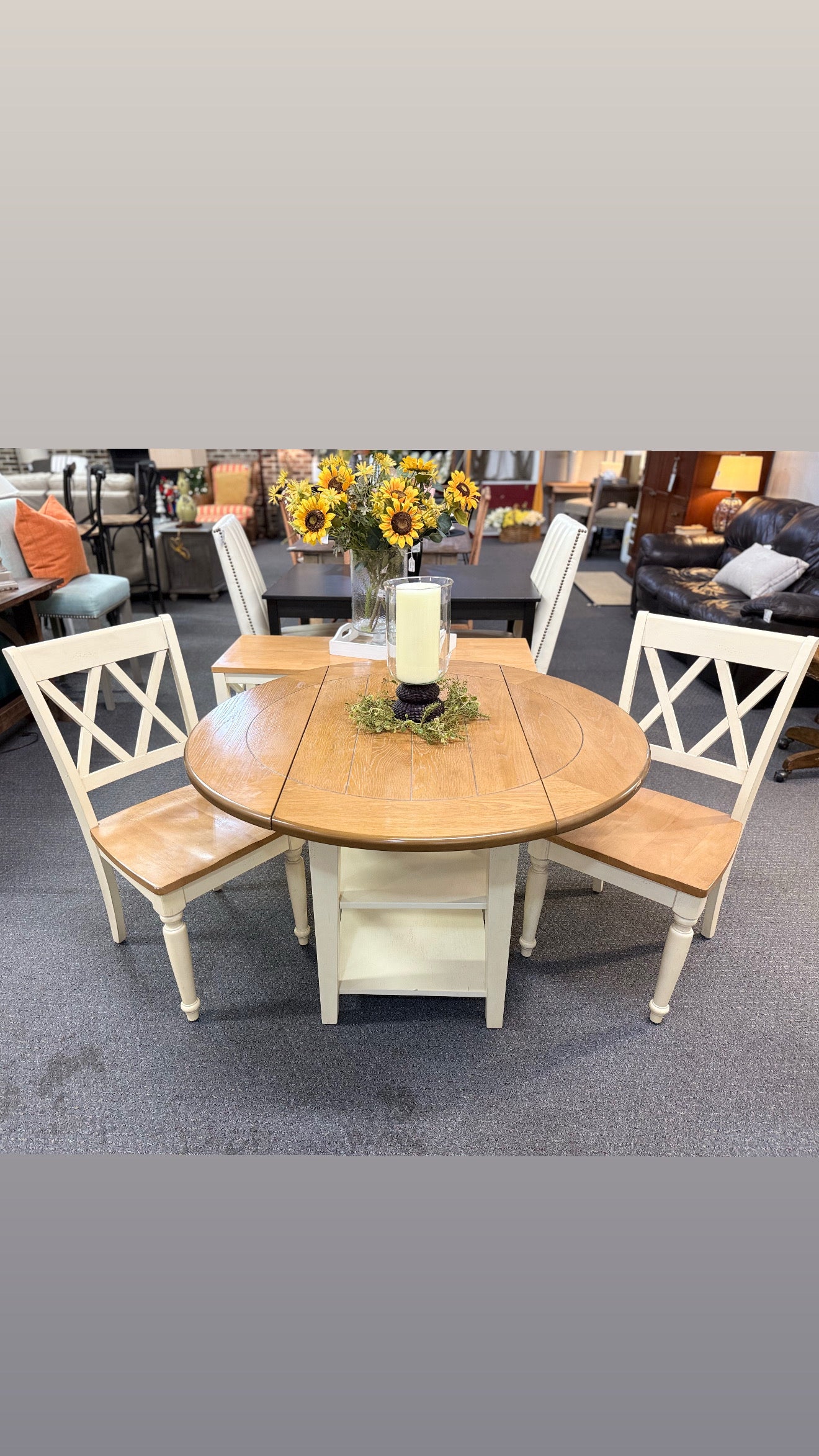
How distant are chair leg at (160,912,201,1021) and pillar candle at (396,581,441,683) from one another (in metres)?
0.78

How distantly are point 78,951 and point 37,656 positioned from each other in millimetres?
873

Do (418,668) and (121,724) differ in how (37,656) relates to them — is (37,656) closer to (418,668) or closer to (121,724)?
(418,668)

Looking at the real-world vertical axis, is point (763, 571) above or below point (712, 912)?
above

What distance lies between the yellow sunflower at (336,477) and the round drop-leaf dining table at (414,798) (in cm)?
51

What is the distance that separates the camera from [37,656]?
1.65m

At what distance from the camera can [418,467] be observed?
1.89 metres

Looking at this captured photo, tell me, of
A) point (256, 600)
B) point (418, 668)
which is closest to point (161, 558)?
point (256, 600)

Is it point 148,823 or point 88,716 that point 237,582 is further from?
point 148,823

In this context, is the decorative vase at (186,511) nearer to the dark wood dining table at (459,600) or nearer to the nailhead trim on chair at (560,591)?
the dark wood dining table at (459,600)

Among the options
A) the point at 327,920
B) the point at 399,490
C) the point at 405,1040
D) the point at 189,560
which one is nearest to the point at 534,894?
the point at 405,1040

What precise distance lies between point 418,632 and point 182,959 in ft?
3.15

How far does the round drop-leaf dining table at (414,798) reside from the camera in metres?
1.22

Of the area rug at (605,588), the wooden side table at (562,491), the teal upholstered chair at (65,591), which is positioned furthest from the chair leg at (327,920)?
the wooden side table at (562,491)

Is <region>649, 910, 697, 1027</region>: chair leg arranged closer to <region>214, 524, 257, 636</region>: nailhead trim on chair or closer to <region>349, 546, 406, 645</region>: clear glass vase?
<region>349, 546, 406, 645</region>: clear glass vase
